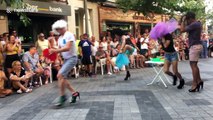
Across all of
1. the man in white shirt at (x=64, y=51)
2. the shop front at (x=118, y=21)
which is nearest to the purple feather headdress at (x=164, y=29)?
the man in white shirt at (x=64, y=51)

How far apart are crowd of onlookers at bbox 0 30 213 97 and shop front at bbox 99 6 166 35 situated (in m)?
5.68

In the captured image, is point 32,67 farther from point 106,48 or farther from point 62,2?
point 62,2

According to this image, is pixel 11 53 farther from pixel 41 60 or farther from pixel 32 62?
pixel 41 60

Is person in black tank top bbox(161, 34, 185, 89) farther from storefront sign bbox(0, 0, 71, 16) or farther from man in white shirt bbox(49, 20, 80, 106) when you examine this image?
storefront sign bbox(0, 0, 71, 16)

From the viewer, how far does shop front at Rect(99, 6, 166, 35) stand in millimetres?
26500

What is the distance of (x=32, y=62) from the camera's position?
44.0 feet

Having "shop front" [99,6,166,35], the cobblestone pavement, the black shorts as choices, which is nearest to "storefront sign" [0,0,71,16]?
the black shorts

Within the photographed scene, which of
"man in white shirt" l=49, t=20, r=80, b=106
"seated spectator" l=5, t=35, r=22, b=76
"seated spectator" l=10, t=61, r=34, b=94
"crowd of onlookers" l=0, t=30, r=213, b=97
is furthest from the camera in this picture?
"seated spectator" l=5, t=35, r=22, b=76

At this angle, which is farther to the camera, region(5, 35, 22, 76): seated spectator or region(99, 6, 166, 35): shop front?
region(99, 6, 166, 35): shop front

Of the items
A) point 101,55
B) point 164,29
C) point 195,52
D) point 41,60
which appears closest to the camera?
point 195,52

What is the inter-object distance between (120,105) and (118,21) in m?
21.1

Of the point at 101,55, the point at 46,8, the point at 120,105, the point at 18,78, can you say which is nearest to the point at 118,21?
the point at 46,8

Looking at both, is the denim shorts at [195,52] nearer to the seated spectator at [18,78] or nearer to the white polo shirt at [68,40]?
the white polo shirt at [68,40]

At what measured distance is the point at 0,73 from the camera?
37.0 feet
